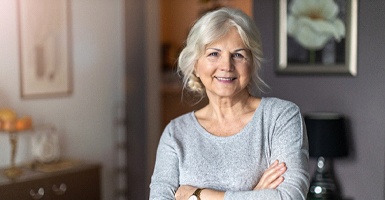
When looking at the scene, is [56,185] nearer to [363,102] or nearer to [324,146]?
[324,146]

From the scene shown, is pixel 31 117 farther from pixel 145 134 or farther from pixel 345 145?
pixel 345 145

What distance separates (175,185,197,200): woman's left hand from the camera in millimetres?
1887

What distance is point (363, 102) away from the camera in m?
3.65

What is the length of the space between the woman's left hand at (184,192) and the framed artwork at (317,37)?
2.09m

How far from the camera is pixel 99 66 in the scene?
15.0 ft

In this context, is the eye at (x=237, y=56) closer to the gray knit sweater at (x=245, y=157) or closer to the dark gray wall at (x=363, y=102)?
the gray knit sweater at (x=245, y=157)

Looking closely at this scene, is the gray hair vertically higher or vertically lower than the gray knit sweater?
higher

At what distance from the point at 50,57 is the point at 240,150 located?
252 cm

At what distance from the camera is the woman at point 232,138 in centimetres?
183

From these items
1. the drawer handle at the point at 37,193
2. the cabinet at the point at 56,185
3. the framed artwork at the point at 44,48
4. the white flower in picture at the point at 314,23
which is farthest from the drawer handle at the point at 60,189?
the white flower in picture at the point at 314,23

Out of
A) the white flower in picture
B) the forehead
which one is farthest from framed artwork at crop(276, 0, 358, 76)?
the forehead

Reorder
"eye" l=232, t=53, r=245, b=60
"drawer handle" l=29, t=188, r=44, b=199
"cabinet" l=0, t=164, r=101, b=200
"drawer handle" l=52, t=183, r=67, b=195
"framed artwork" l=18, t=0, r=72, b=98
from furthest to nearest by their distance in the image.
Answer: "framed artwork" l=18, t=0, r=72, b=98 < "drawer handle" l=52, t=183, r=67, b=195 < "drawer handle" l=29, t=188, r=44, b=199 < "cabinet" l=0, t=164, r=101, b=200 < "eye" l=232, t=53, r=245, b=60

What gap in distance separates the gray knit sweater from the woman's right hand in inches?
0.6

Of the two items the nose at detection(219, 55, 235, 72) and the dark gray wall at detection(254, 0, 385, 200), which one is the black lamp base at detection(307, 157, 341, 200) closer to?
the dark gray wall at detection(254, 0, 385, 200)
